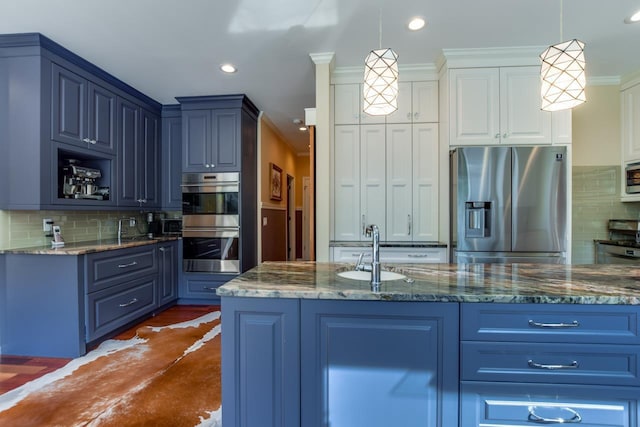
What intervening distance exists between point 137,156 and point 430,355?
3.72 meters

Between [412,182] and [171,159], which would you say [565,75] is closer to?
[412,182]

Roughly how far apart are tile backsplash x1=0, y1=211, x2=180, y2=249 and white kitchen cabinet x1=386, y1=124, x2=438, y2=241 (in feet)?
10.7

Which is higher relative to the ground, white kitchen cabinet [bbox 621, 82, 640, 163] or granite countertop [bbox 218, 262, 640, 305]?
white kitchen cabinet [bbox 621, 82, 640, 163]

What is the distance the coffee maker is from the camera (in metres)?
2.80

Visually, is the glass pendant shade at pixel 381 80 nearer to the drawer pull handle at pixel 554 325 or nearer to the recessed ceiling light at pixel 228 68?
the drawer pull handle at pixel 554 325

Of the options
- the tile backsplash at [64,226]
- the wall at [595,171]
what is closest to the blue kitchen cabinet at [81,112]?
the tile backsplash at [64,226]

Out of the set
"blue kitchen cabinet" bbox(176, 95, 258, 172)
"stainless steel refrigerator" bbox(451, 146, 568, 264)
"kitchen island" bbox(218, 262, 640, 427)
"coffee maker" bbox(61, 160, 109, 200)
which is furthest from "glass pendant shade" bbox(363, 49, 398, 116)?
"coffee maker" bbox(61, 160, 109, 200)

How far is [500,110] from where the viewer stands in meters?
2.83

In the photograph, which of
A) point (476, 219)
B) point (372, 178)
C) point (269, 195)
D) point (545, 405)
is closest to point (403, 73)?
point (372, 178)

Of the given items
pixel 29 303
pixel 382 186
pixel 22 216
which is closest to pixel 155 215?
pixel 22 216

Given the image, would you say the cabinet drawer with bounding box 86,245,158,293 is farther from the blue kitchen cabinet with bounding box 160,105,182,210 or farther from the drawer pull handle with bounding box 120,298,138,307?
the blue kitchen cabinet with bounding box 160,105,182,210

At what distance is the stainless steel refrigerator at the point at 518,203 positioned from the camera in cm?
269

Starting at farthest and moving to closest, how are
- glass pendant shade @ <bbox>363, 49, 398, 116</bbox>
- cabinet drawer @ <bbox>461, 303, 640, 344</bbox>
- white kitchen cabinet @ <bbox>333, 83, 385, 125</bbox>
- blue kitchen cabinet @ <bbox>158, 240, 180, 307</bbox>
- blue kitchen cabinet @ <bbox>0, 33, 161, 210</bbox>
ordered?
blue kitchen cabinet @ <bbox>158, 240, 180, 307</bbox> → white kitchen cabinet @ <bbox>333, 83, 385, 125</bbox> → blue kitchen cabinet @ <bbox>0, 33, 161, 210</bbox> → glass pendant shade @ <bbox>363, 49, 398, 116</bbox> → cabinet drawer @ <bbox>461, 303, 640, 344</bbox>

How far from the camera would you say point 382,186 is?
3168 millimetres
